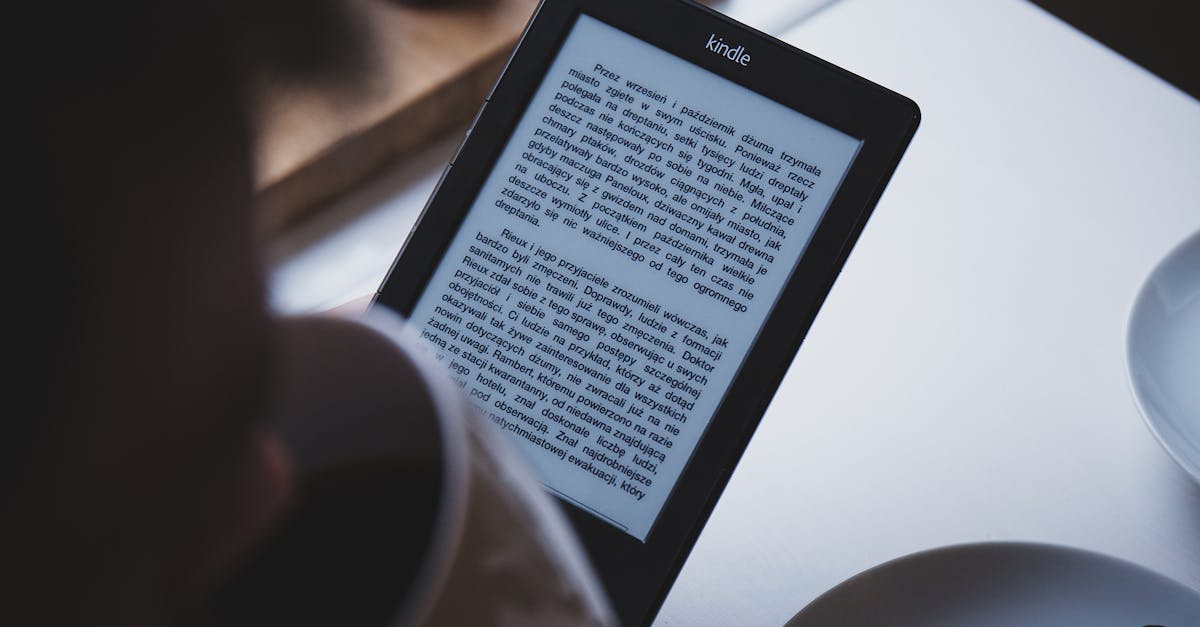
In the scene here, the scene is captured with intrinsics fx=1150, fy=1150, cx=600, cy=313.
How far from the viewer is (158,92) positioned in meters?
0.06

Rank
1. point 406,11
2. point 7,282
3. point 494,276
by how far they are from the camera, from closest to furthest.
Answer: point 7,282 → point 494,276 → point 406,11

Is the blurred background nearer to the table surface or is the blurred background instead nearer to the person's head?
the table surface

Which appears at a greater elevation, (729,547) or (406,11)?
(406,11)

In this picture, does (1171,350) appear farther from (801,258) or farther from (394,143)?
(394,143)

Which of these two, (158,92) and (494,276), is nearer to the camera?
(158,92)

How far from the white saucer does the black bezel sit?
0.13 meters

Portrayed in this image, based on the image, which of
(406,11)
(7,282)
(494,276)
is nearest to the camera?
(7,282)

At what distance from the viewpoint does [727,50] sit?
0.32m

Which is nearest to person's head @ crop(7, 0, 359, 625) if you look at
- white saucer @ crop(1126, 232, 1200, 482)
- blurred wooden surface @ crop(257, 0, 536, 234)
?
white saucer @ crop(1126, 232, 1200, 482)

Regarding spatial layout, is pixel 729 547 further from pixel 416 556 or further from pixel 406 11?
pixel 406 11

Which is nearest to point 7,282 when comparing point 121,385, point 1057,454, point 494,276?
point 121,385

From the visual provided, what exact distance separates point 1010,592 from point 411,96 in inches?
14.7

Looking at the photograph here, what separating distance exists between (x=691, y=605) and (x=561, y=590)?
0.80 ft

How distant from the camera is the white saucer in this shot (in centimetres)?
36
